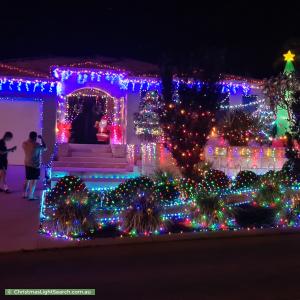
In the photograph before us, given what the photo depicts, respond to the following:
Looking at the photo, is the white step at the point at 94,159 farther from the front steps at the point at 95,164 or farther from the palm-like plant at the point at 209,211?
the palm-like plant at the point at 209,211

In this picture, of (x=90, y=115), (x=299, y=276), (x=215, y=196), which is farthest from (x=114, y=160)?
(x=299, y=276)

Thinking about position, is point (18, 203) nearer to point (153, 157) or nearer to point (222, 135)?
point (153, 157)

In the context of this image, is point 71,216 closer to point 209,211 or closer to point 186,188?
point 209,211

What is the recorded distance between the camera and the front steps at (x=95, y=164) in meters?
15.4

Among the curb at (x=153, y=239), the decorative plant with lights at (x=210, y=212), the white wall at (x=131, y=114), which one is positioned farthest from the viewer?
the white wall at (x=131, y=114)

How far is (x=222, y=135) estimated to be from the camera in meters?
17.5

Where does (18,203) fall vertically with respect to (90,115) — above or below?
below

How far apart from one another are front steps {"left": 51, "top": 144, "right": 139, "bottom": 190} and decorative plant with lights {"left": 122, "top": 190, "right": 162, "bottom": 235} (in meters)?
5.02

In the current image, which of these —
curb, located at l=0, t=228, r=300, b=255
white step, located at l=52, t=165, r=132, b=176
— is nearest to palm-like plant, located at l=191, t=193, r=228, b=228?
curb, located at l=0, t=228, r=300, b=255

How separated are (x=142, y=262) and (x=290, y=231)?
13.1 feet

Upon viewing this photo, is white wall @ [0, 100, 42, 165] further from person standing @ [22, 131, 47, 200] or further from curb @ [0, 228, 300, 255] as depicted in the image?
curb @ [0, 228, 300, 255]

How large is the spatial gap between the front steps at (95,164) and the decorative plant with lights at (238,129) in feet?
11.5

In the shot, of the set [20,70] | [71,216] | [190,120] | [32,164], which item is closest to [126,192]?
[71,216]

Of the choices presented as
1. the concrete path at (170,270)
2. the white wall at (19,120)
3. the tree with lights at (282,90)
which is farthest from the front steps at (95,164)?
the concrete path at (170,270)
